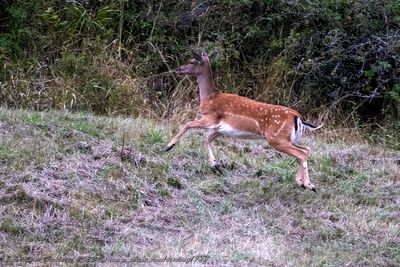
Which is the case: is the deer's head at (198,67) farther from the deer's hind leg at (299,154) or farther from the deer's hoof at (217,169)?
the deer's hind leg at (299,154)

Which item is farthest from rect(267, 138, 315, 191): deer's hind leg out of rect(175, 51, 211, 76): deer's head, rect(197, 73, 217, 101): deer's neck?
rect(175, 51, 211, 76): deer's head

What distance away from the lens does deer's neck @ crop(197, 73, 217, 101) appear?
33.2 ft

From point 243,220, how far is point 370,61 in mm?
5938

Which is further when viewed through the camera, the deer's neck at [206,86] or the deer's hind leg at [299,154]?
the deer's neck at [206,86]

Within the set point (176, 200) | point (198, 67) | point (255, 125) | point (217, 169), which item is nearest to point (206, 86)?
point (198, 67)

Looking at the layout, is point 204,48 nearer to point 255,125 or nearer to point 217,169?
point 255,125

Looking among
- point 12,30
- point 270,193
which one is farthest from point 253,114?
point 12,30

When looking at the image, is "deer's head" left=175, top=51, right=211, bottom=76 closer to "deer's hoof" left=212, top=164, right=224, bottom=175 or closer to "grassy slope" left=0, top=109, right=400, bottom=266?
"grassy slope" left=0, top=109, right=400, bottom=266

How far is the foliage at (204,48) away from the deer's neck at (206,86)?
82.5 inches

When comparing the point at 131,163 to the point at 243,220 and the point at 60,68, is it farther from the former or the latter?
the point at 60,68

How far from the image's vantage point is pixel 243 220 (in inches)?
306

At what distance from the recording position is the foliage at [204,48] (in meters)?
12.6

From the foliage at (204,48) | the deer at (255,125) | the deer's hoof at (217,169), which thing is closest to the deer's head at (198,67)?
the deer at (255,125)

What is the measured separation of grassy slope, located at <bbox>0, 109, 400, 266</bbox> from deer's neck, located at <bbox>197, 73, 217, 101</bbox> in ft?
1.82
